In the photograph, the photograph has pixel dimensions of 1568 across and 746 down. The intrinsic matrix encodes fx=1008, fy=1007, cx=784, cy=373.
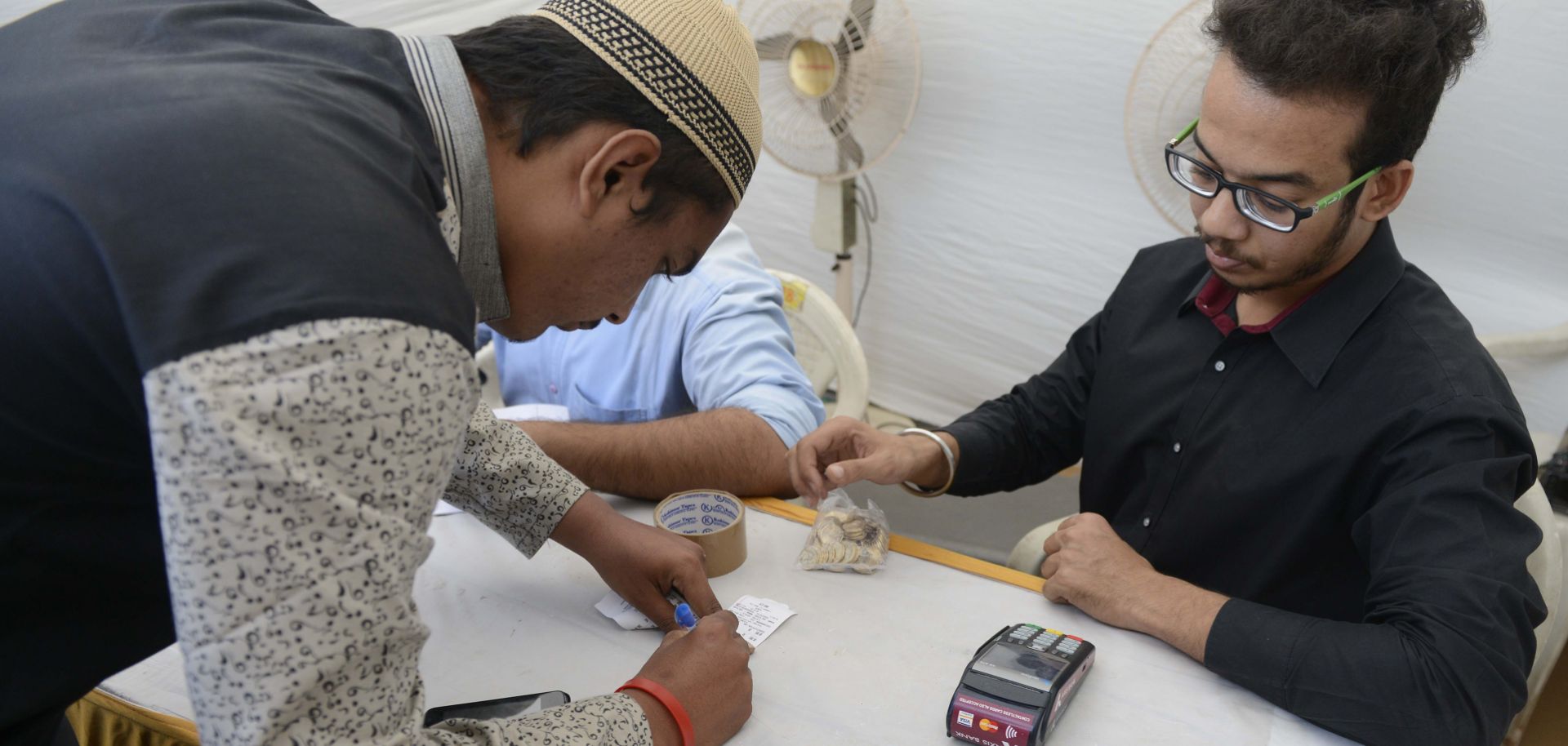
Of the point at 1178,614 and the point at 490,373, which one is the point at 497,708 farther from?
the point at 490,373

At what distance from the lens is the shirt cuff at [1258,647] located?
1162 millimetres

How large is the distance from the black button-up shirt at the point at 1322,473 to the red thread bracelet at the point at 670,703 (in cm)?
63

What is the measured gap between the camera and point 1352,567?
1466mm

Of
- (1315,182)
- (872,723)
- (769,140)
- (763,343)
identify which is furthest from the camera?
(769,140)

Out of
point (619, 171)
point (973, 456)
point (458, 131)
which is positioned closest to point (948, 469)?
point (973, 456)

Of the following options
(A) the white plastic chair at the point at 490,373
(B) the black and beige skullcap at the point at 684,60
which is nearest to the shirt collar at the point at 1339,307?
(B) the black and beige skullcap at the point at 684,60

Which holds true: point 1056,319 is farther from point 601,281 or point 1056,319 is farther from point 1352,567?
point 601,281

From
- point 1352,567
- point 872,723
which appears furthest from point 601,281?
point 1352,567

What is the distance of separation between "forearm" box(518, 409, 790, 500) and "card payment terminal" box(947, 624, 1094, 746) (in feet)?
1.96

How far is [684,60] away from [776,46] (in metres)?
2.27

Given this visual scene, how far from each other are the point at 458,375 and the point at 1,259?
31 centimetres

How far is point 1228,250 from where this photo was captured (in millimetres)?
1451

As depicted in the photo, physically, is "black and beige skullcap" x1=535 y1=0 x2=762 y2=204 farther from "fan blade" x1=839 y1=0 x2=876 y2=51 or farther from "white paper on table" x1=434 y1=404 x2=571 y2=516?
"fan blade" x1=839 y1=0 x2=876 y2=51

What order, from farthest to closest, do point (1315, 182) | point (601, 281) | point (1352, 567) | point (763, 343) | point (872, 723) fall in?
1. point (763, 343)
2. point (1352, 567)
3. point (1315, 182)
4. point (872, 723)
5. point (601, 281)
